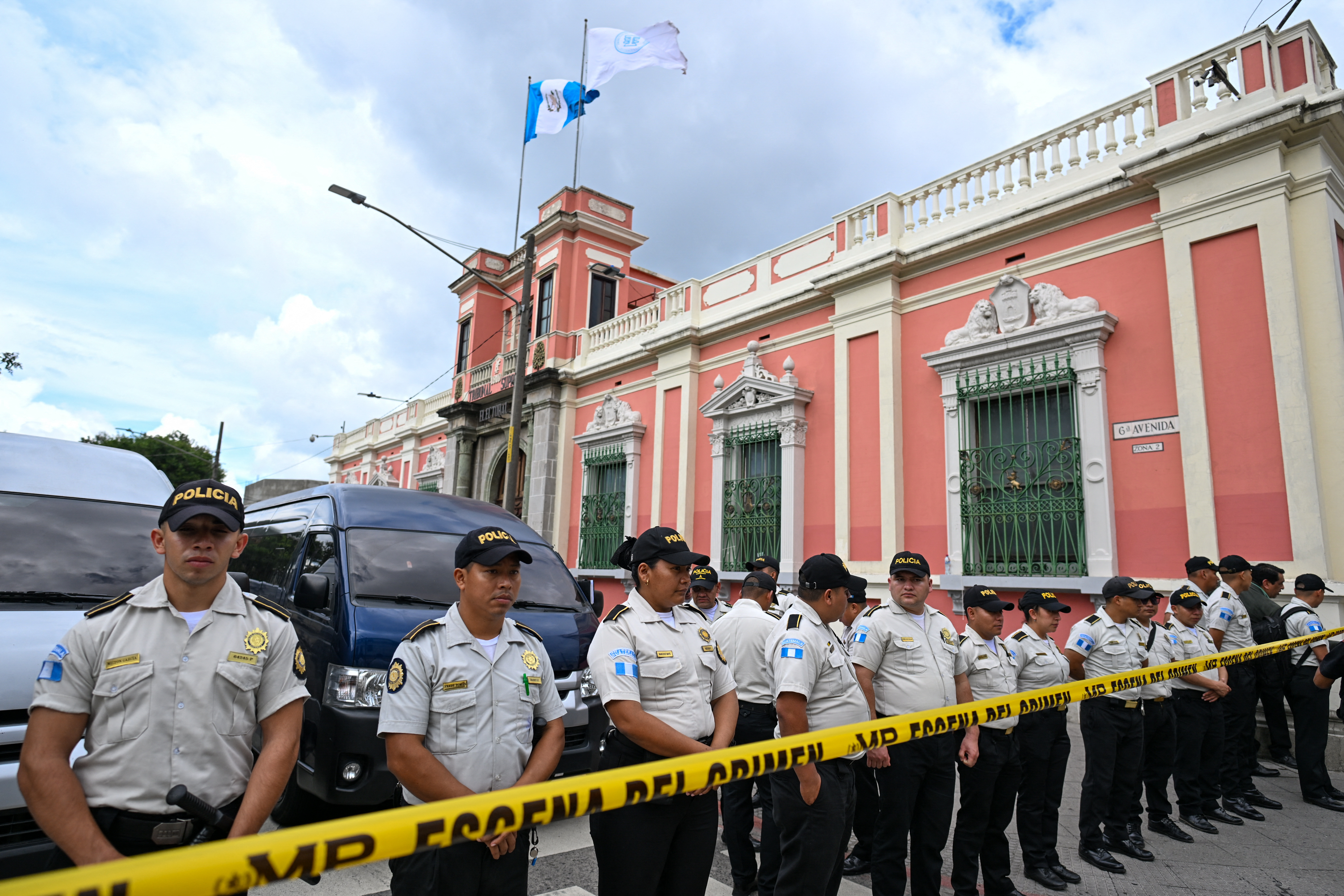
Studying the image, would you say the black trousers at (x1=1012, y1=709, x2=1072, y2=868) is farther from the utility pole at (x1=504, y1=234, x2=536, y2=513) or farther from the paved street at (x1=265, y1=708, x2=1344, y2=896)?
the utility pole at (x1=504, y1=234, x2=536, y2=513)

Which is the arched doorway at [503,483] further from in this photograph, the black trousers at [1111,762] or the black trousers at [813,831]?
the black trousers at [813,831]

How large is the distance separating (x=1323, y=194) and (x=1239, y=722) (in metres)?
5.30

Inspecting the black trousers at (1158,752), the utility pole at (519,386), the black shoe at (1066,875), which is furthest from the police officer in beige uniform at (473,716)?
the utility pole at (519,386)

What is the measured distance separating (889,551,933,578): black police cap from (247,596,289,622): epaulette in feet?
9.62

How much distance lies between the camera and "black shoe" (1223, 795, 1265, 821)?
5.59m

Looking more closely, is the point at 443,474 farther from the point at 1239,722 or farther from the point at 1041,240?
the point at 1239,722

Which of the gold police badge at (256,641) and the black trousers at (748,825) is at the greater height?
the gold police badge at (256,641)

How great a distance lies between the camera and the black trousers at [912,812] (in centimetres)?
368

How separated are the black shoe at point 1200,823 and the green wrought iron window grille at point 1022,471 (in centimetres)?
322

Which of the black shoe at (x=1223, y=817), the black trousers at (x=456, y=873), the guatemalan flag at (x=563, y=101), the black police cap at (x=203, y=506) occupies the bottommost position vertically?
the black shoe at (x=1223, y=817)

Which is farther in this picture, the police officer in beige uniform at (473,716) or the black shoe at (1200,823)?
the black shoe at (1200,823)

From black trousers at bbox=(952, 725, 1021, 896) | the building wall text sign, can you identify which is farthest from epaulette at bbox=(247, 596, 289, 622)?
the building wall text sign

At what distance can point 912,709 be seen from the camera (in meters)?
3.82

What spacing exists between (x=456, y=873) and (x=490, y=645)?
2.23ft
